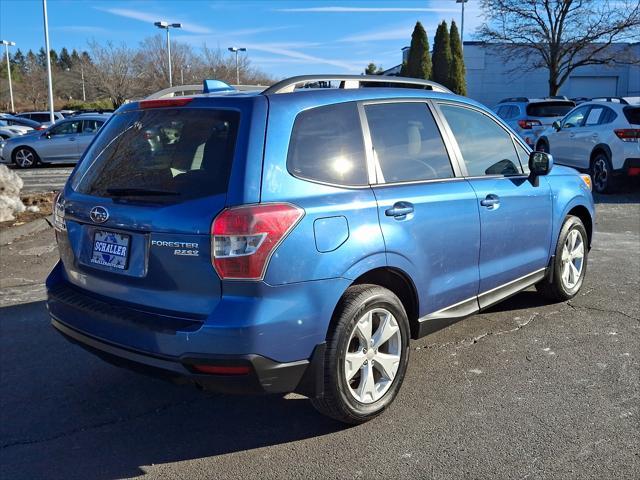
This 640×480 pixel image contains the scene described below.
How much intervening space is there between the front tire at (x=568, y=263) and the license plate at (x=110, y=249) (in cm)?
354

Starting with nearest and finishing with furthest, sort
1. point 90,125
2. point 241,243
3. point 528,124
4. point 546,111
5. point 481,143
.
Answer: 1. point 241,243
2. point 481,143
3. point 528,124
4. point 546,111
5. point 90,125

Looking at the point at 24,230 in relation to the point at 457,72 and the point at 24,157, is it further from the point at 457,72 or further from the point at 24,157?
the point at 457,72

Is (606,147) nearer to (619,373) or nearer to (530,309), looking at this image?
(530,309)

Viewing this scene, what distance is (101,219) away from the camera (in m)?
3.27

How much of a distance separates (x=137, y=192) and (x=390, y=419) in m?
1.88

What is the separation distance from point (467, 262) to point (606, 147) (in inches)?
350

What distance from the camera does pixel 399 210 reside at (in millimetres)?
3506

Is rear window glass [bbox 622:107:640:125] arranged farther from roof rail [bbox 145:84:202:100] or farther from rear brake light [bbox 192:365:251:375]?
rear brake light [bbox 192:365:251:375]

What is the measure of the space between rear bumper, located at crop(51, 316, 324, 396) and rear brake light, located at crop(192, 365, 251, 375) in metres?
0.02

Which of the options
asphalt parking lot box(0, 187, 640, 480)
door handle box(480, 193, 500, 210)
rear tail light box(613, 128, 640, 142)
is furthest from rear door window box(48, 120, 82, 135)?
door handle box(480, 193, 500, 210)

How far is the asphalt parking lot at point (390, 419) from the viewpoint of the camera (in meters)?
3.06

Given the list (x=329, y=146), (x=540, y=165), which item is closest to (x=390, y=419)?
(x=329, y=146)

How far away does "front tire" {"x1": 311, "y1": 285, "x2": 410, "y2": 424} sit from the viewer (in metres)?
3.18

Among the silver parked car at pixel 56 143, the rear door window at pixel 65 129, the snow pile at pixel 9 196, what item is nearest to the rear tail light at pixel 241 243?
the snow pile at pixel 9 196
